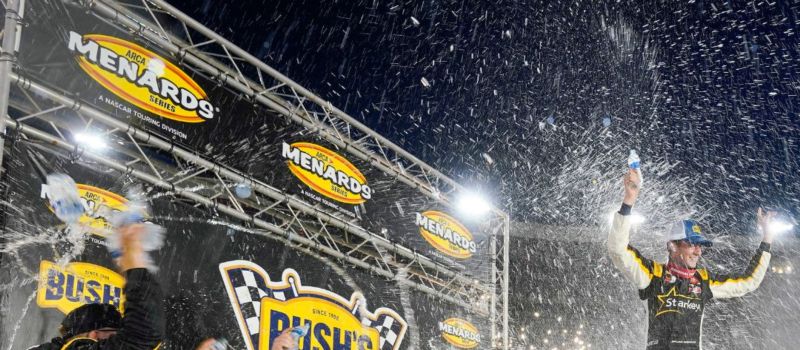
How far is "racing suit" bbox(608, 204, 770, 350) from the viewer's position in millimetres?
4215

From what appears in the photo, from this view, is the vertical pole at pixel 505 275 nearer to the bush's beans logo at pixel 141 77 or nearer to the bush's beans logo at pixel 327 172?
the bush's beans logo at pixel 327 172

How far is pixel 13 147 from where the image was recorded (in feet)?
17.5

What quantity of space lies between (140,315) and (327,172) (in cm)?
637

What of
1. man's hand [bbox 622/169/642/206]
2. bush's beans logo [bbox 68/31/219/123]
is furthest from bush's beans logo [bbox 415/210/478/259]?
man's hand [bbox 622/169/642/206]

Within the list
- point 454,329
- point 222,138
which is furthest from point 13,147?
point 454,329

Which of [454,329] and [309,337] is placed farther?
[454,329]

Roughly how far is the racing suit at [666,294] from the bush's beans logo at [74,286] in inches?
149

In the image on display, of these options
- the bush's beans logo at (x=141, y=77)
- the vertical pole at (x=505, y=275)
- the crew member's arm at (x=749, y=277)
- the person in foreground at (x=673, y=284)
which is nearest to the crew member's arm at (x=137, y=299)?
the person in foreground at (x=673, y=284)

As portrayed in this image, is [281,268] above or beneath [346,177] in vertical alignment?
beneath

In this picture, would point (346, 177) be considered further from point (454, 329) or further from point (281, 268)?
point (454, 329)

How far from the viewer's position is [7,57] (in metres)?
4.95

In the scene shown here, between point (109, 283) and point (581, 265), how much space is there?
117ft

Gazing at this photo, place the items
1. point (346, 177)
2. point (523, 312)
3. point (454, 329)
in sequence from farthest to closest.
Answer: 1. point (523, 312)
2. point (454, 329)
3. point (346, 177)

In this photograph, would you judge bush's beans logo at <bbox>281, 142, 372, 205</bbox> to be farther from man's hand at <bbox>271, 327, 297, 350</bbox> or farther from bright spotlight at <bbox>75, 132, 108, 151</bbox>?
man's hand at <bbox>271, 327, 297, 350</bbox>
